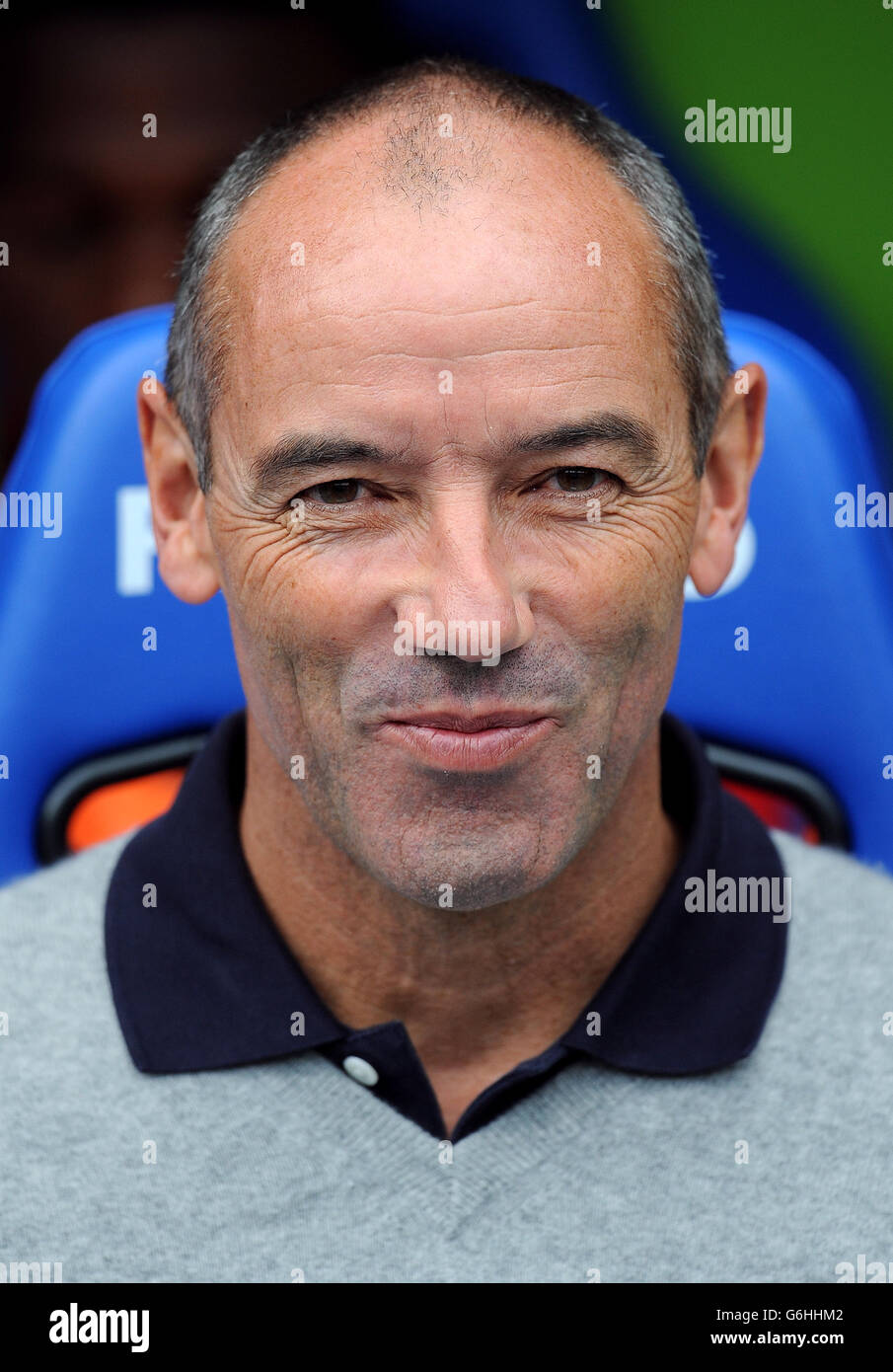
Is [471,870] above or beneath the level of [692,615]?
beneath

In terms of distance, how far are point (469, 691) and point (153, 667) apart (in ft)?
2.59

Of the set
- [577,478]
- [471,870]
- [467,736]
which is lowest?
[471,870]

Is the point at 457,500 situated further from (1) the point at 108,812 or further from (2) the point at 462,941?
(1) the point at 108,812

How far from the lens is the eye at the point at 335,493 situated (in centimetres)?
137

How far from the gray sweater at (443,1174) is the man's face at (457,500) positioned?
0.81 feet

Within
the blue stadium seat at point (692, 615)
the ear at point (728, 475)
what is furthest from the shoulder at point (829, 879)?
the ear at point (728, 475)

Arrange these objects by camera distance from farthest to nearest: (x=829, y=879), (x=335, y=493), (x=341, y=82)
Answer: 1. (x=341, y=82)
2. (x=829, y=879)
3. (x=335, y=493)

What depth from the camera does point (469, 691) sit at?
4.32 feet

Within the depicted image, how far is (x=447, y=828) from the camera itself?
4.46 feet

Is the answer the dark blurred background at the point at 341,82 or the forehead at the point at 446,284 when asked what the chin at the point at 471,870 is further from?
the dark blurred background at the point at 341,82

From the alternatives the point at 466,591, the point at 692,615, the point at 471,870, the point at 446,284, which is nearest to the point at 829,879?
the point at 692,615

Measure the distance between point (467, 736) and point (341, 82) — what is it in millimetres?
1795

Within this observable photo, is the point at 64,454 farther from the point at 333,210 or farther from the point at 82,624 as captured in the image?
the point at 333,210

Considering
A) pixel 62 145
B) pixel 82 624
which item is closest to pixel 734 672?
pixel 82 624
